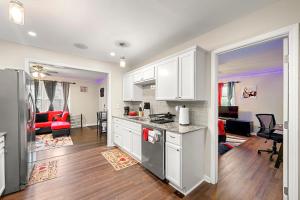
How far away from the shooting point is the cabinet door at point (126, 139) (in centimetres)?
304

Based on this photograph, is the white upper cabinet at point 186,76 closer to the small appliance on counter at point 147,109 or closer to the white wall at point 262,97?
the small appliance on counter at point 147,109

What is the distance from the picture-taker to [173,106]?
2910mm

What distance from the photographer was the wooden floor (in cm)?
187

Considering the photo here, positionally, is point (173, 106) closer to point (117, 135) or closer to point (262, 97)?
point (117, 135)

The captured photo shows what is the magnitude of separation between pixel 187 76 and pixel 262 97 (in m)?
4.91

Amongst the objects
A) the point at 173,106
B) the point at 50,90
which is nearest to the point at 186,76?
the point at 173,106

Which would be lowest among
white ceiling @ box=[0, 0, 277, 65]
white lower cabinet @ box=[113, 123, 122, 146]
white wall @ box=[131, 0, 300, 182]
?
white lower cabinet @ box=[113, 123, 122, 146]

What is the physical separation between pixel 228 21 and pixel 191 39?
67cm

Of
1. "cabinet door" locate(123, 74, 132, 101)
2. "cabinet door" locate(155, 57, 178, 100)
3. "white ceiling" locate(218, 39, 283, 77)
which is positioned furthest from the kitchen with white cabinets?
"cabinet door" locate(123, 74, 132, 101)

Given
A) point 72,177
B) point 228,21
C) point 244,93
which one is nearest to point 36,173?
point 72,177

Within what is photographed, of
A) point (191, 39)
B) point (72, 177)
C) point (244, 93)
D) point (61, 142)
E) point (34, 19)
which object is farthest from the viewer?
point (244, 93)

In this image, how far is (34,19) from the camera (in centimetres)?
188

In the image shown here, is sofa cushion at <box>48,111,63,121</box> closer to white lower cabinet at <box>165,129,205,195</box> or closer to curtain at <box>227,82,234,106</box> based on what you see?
white lower cabinet at <box>165,129,205,195</box>

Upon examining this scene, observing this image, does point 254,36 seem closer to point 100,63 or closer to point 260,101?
point 100,63
